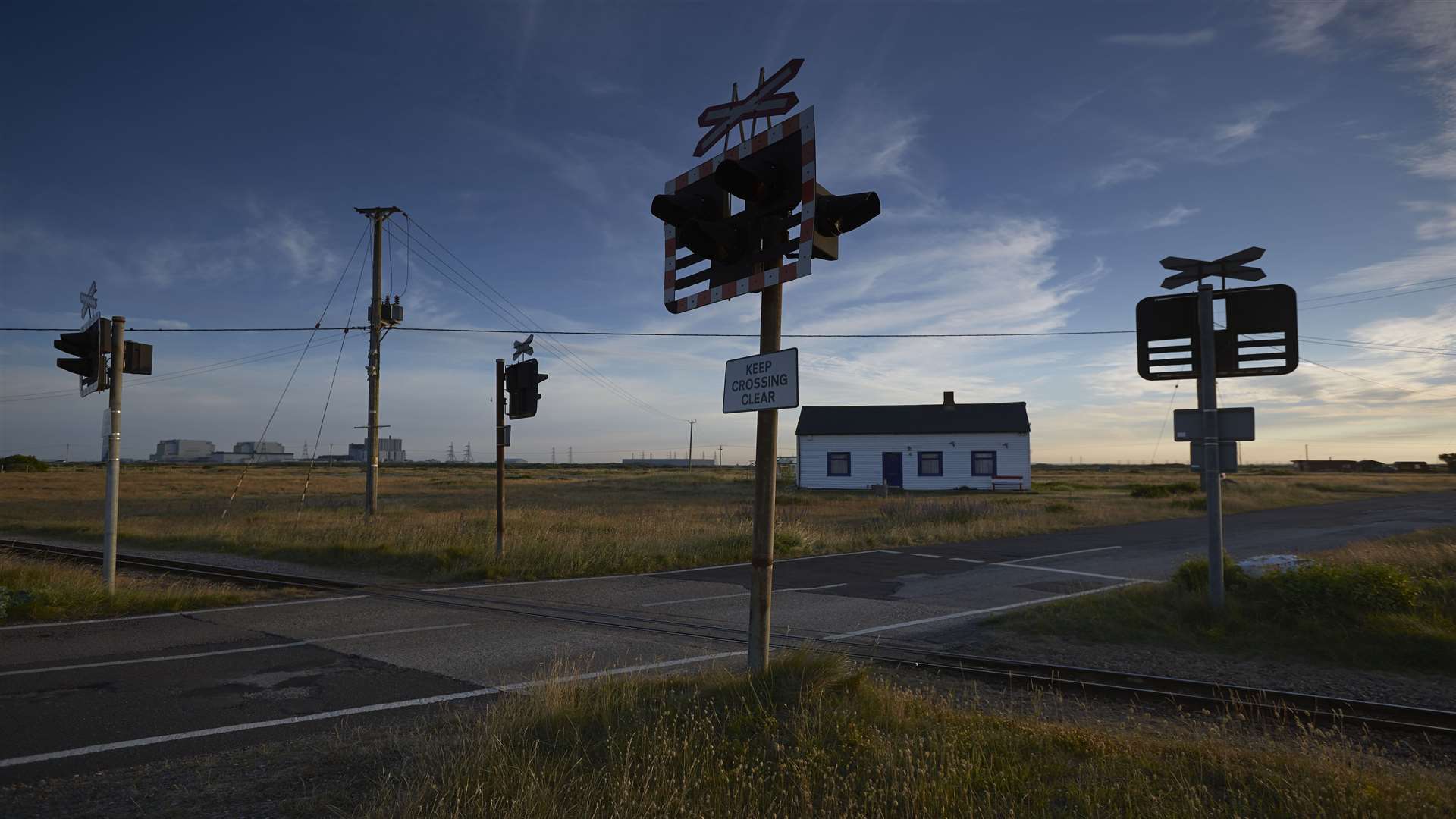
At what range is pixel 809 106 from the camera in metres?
4.76

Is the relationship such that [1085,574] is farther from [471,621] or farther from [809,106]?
[809,106]

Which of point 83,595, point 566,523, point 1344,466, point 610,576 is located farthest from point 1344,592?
point 1344,466

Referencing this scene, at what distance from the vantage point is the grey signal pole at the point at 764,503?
498 centimetres

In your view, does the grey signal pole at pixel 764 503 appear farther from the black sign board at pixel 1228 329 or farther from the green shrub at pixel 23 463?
the green shrub at pixel 23 463

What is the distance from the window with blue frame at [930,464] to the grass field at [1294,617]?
110 feet

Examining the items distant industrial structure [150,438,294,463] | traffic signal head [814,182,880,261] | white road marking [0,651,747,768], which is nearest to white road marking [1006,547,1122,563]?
white road marking [0,651,747,768]

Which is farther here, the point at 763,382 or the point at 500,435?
the point at 500,435

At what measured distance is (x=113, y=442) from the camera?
11086 mm

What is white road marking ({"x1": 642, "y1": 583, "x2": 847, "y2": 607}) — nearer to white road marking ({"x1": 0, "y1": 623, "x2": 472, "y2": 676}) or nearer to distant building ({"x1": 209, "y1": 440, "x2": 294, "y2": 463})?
white road marking ({"x1": 0, "y1": 623, "x2": 472, "y2": 676})

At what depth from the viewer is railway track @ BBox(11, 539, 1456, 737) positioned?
5832 mm

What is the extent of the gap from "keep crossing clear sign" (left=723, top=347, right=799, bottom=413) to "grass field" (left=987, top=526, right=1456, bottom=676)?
239 inches

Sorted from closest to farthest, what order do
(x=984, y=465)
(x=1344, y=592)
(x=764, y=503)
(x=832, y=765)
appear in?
(x=832, y=765) → (x=764, y=503) → (x=1344, y=592) → (x=984, y=465)

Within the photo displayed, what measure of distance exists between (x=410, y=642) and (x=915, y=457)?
1520 inches

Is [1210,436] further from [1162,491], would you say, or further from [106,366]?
[1162,491]
